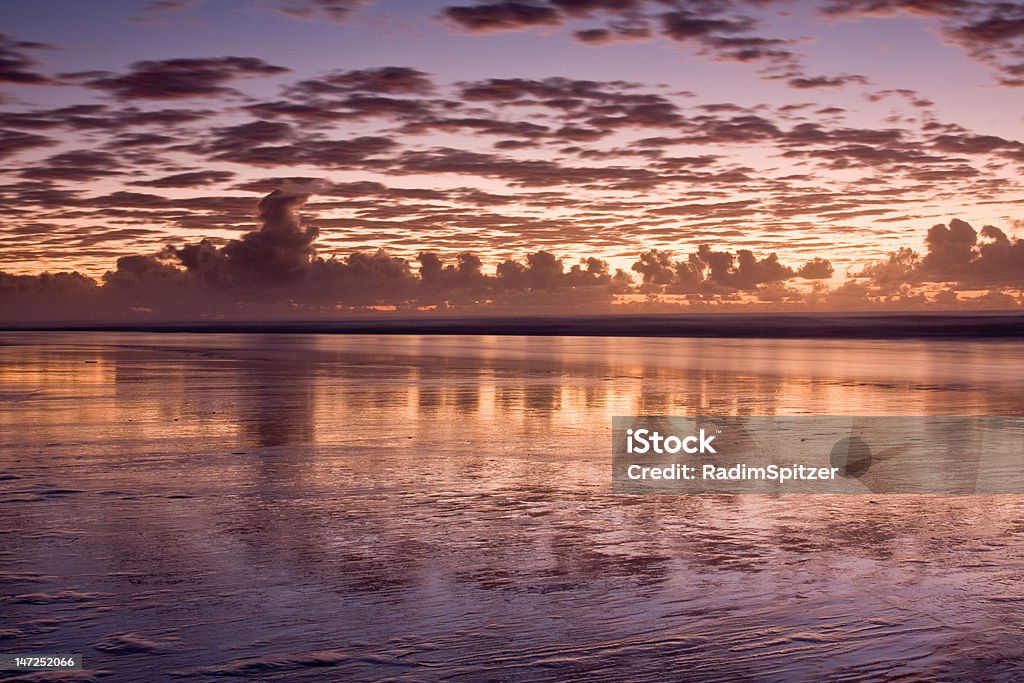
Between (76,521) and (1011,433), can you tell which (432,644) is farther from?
(1011,433)

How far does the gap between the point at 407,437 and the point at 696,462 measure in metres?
4.37

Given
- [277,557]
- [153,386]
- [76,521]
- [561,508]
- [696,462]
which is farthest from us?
[153,386]

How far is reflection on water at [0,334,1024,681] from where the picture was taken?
5562 millimetres

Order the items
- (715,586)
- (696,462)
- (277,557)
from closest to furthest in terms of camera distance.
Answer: (715,586) → (277,557) → (696,462)

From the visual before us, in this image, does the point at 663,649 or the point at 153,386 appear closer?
the point at 663,649

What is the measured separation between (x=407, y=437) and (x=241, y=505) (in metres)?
5.08

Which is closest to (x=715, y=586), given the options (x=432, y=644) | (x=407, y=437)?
(x=432, y=644)

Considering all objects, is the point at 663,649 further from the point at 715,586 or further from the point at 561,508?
the point at 561,508

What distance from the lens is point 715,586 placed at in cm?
684

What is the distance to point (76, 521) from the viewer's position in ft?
29.0

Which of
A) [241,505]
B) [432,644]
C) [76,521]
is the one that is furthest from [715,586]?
[76,521]

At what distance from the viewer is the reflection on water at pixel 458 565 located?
219 inches

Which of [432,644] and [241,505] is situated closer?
[432,644]

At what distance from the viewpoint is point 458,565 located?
737cm
